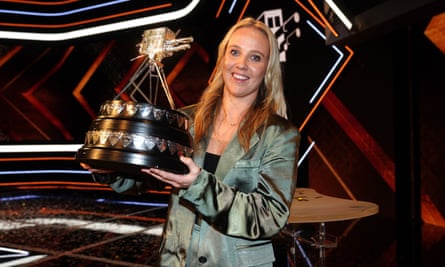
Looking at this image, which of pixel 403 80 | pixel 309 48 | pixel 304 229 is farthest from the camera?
pixel 309 48

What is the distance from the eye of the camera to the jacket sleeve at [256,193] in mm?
937

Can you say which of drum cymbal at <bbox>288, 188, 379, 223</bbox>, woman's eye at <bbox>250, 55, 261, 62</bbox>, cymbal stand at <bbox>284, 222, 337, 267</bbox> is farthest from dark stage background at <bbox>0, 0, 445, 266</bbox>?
woman's eye at <bbox>250, 55, 261, 62</bbox>

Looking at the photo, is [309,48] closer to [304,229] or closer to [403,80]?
[403,80]

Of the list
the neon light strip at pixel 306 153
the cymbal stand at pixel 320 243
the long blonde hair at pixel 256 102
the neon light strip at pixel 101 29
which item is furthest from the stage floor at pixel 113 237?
the neon light strip at pixel 101 29

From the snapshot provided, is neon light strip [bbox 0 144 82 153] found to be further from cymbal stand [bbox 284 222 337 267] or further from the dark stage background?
cymbal stand [bbox 284 222 337 267]

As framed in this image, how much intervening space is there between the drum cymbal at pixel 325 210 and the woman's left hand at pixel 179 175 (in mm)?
1041

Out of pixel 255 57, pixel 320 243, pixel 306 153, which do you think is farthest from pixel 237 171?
pixel 306 153

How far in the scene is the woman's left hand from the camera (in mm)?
888

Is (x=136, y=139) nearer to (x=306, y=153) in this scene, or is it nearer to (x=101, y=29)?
(x=306, y=153)

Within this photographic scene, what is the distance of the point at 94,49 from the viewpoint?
25.5 ft

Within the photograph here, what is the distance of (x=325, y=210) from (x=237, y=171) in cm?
104

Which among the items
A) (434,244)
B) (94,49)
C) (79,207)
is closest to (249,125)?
(434,244)

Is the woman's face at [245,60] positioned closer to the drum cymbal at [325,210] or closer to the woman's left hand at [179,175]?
the woman's left hand at [179,175]

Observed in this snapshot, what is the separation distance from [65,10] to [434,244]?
6.37m
